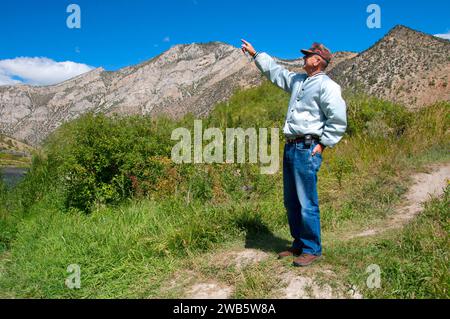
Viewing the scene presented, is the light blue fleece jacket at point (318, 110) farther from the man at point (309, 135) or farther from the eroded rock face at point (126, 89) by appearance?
the eroded rock face at point (126, 89)

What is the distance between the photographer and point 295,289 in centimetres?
314

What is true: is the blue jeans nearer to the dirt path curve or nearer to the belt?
the belt

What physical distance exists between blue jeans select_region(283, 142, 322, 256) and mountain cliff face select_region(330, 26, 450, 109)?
55.8ft

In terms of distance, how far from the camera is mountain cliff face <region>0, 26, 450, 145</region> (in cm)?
2077

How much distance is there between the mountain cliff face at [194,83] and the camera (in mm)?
20766

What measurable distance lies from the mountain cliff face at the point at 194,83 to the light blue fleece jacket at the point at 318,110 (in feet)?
18.9

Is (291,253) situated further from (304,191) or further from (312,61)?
(312,61)

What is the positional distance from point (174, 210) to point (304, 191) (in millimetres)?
2400

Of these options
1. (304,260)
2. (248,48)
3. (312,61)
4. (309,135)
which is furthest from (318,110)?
(304,260)

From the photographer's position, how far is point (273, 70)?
3750 millimetres

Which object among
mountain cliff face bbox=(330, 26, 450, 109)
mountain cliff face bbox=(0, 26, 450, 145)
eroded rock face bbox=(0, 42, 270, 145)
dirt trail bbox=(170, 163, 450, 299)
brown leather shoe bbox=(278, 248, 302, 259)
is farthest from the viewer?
eroded rock face bbox=(0, 42, 270, 145)

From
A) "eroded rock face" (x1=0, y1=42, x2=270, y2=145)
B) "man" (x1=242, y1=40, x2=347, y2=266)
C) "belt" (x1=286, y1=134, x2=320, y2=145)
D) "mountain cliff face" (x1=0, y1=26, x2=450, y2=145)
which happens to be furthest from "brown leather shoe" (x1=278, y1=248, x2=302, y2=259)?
"eroded rock face" (x1=0, y1=42, x2=270, y2=145)

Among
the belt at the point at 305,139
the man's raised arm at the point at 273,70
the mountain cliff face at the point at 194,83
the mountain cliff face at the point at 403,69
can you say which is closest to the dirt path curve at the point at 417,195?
the belt at the point at 305,139
